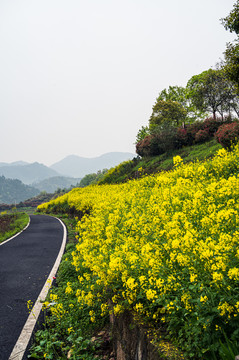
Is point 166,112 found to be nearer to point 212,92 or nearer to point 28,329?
point 212,92

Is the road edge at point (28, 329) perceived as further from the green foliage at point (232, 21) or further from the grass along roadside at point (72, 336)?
the green foliage at point (232, 21)

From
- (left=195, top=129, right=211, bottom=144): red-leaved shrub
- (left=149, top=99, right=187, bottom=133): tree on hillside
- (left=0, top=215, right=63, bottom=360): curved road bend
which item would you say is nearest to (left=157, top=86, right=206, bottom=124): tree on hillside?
(left=149, top=99, right=187, bottom=133): tree on hillside

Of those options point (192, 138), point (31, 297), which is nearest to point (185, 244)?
point (31, 297)

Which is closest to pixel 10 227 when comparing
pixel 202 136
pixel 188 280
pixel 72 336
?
pixel 72 336

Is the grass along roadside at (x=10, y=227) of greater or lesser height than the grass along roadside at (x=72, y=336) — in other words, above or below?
above

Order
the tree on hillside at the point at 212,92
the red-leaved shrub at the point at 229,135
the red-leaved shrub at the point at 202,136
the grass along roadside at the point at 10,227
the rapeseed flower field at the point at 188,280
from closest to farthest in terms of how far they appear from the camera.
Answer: the rapeseed flower field at the point at 188,280 < the grass along roadside at the point at 10,227 < the red-leaved shrub at the point at 229,135 < the red-leaved shrub at the point at 202,136 < the tree on hillside at the point at 212,92

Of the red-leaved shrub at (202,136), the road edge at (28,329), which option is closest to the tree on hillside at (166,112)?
the red-leaved shrub at (202,136)

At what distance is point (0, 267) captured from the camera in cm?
685

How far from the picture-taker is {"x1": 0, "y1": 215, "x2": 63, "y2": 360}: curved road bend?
388cm

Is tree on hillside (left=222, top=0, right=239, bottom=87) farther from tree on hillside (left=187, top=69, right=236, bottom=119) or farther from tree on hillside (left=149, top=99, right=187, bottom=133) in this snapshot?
tree on hillside (left=149, top=99, right=187, bottom=133)

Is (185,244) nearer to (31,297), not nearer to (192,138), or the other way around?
(31,297)

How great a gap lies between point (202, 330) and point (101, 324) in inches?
83.8

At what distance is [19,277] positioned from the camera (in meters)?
6.04

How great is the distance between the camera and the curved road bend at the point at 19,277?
3879 mm
